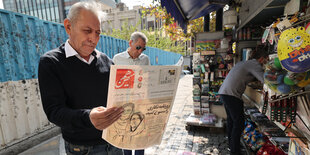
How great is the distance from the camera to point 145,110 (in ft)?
3.13

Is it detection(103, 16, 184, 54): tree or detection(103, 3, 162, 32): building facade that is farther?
detection(103, 3, 162, 32): building facade

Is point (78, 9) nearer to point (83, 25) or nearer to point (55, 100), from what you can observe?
point (83, 25)

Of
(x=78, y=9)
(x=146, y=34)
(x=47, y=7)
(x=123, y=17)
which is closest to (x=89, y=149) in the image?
(x=78, y=9)

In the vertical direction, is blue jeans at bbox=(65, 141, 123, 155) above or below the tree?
below

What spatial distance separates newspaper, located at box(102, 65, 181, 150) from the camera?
79cm

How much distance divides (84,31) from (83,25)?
4 cm

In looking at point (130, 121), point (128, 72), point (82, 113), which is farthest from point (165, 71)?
point (82, 113)

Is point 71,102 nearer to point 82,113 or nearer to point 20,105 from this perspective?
point 82,113

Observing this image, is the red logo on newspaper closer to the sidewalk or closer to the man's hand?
the man's hand

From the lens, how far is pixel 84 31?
38.6 inches

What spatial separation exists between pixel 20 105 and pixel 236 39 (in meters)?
4.43

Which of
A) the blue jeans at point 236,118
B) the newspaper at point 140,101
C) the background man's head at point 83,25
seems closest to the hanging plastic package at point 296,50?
the newspaper at point 140,101

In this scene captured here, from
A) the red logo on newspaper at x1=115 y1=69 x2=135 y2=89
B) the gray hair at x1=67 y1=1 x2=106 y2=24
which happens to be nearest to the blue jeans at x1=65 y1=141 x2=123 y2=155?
the red logo on newspaper at x1=115 y1=69 x2=135 y2=89

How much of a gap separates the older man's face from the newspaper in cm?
43
